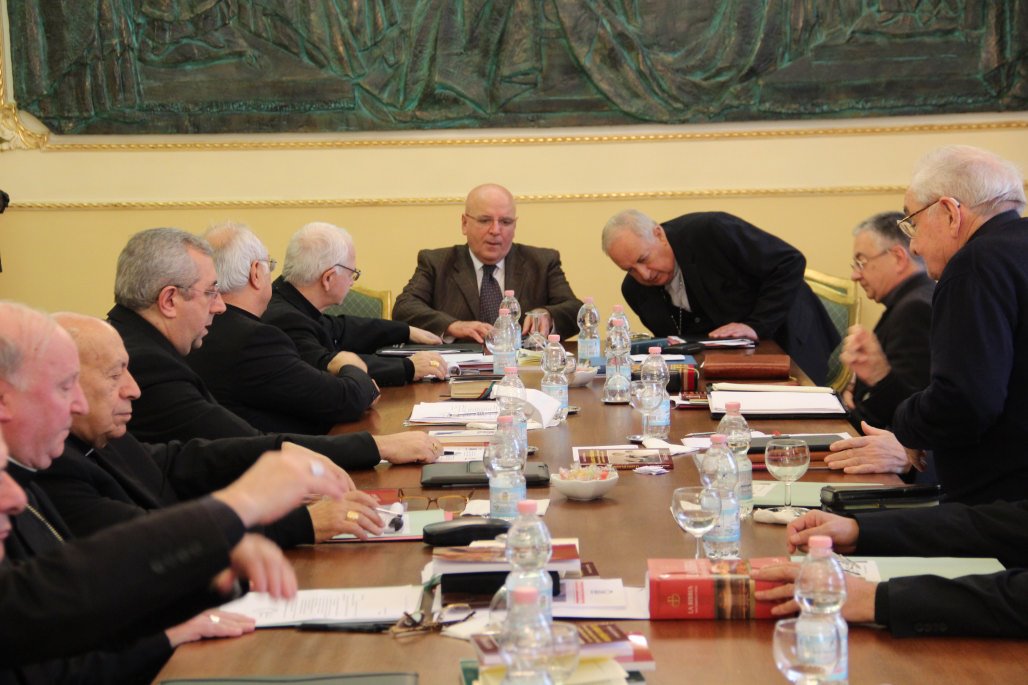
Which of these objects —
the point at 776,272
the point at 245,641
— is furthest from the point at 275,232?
the point at 245,641

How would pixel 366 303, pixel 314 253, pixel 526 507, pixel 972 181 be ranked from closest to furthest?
pixel 526 507 → pixel 972 181 → pixel 314 253 → pixel 366 303

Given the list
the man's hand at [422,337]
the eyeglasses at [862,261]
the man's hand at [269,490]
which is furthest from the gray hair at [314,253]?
the man's hand at [269,490]

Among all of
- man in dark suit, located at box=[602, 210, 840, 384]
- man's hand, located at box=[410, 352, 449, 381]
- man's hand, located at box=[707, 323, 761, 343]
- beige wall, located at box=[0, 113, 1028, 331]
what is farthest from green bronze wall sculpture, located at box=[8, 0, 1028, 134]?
man's hand, located at box=[410, 352, 449, 381]

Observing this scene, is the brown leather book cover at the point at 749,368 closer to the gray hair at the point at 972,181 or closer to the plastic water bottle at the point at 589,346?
the plastic water bottle at the point at 589,346

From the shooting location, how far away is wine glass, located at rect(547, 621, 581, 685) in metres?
1.73

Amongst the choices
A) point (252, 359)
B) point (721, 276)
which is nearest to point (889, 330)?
point (721, 276)

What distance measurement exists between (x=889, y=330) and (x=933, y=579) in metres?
2.34

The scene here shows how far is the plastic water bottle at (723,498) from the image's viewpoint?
8.30ft

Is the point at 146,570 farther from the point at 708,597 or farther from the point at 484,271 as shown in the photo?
the point at 484,271

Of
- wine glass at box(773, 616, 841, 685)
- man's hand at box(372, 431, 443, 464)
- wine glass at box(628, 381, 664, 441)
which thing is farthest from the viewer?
wine glass at box(628, 381, 664, 441)

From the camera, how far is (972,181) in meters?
3.22

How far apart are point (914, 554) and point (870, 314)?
207 inches

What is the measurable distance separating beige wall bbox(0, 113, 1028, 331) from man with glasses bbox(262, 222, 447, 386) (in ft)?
7.68

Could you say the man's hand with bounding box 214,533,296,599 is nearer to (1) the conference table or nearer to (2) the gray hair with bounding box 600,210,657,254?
(1) the conference table
